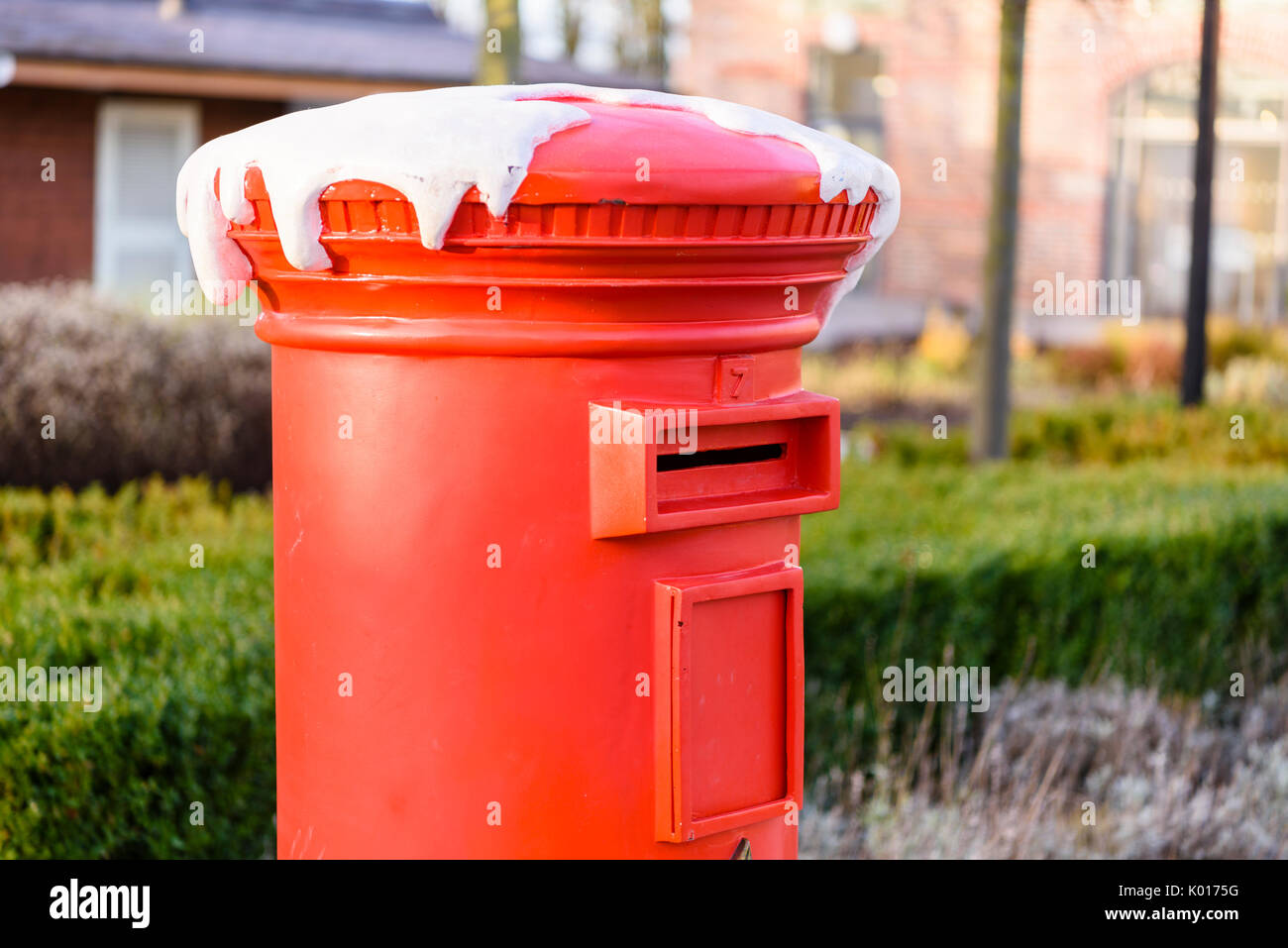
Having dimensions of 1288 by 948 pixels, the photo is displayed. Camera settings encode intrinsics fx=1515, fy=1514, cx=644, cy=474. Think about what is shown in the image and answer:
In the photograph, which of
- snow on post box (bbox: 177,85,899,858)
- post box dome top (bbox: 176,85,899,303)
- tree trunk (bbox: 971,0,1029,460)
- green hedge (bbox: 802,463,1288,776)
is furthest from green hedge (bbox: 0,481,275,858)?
tree trunk (bbox: 971,0,1029,460)

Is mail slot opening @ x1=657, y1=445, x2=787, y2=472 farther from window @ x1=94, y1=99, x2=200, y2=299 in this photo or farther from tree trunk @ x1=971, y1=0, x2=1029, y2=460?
window @ x1=94, y1=99, x2=200, y2=299

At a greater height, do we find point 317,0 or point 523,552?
point 317,0

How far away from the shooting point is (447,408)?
87.1 inches

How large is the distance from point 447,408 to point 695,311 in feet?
1.30

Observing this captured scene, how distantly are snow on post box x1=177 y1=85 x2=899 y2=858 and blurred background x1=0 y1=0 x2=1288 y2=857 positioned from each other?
1464 mm

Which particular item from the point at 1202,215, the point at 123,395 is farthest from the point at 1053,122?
the point at 123,395

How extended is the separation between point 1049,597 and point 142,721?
10.1ft

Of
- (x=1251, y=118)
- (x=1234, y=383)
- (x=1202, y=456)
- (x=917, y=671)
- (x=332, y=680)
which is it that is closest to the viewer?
(x=332, y=680)

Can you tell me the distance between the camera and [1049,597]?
5.21 meters

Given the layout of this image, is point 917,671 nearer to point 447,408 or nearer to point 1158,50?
point 447,408

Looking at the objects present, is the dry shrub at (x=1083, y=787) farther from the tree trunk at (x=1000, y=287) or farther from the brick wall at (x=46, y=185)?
the brick wall at (x=46, y=185)

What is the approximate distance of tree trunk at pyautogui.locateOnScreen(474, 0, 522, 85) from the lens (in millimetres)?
6051

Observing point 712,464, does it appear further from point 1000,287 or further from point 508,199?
point 1000,287

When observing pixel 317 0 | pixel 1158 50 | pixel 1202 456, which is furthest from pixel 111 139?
pixel 1158 50
